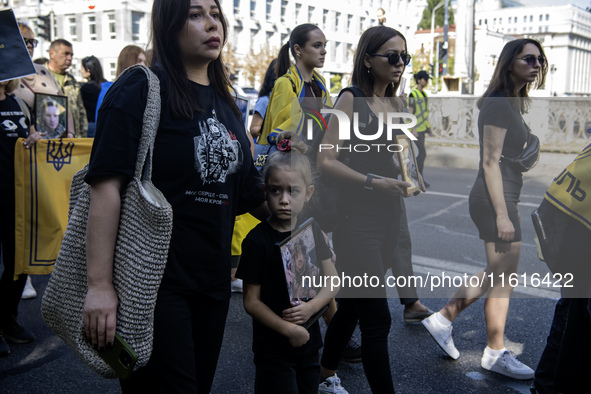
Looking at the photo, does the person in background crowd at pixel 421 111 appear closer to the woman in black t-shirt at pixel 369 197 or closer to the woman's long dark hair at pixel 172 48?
the woman in black t-shirt at pixel 369 197

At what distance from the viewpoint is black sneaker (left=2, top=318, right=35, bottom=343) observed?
393 centimetres

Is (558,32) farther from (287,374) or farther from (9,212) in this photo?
(287,374)

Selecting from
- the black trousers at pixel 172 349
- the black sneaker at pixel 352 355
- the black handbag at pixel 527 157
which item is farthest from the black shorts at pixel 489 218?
the black trousers at pixel 172 349

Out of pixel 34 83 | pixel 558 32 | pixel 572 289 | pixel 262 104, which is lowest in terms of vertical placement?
pixel 572 289

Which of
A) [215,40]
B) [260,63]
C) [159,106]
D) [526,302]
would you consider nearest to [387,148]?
[215,40]

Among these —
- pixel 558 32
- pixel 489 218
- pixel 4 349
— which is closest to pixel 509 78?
pixel 489 218

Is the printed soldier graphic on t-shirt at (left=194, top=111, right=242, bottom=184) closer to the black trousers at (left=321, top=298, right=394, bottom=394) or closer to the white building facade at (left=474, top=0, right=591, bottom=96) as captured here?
the black trousers at (left=321, top=298, right=394, bottom=394)

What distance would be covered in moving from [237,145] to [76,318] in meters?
0.78

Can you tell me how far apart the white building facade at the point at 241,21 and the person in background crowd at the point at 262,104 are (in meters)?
26.5

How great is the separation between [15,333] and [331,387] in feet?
7.05

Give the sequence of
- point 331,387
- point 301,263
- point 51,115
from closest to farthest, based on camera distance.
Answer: point 301,263
point 331,387
point 51,115

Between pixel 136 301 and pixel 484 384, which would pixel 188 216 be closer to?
pixel 136 301

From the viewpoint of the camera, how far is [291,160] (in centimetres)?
246

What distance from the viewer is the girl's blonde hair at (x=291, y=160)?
2.43m
